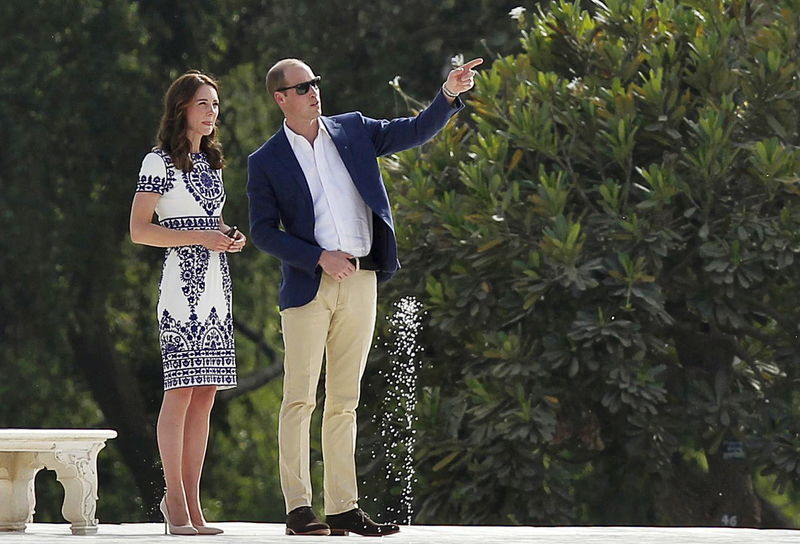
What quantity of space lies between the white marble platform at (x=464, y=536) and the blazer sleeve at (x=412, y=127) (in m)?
1.36

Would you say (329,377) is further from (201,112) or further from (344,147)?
(201,112)

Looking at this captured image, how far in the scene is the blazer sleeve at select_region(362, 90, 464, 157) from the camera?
595 cm

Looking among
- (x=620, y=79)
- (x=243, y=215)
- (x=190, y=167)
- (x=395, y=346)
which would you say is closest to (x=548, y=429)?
(x=395, y=346)

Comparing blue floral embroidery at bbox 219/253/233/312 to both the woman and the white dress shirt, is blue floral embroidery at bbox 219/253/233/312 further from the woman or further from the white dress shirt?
the white dress shirt

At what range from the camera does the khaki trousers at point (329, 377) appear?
19.4 feet

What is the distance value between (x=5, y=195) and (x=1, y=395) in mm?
1584

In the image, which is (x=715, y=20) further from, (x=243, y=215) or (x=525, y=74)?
(x=243, y=215)

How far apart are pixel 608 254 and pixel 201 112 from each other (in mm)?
3771

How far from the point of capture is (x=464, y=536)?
6371mm

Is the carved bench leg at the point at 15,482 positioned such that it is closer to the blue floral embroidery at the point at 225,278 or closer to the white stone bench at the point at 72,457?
the white stone bench at the point at 72,457

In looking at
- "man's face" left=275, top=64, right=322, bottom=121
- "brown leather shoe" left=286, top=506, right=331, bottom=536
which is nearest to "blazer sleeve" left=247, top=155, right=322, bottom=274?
"man's face" left=275, top=64, right=322, bottom=121

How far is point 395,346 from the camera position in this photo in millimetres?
9930

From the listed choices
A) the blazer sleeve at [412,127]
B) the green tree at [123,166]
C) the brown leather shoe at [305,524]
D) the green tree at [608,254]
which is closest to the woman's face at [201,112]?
the blazer sleeve at [412,127]

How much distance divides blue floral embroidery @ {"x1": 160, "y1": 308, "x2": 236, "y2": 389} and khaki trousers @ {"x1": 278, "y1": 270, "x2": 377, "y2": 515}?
0.23m
